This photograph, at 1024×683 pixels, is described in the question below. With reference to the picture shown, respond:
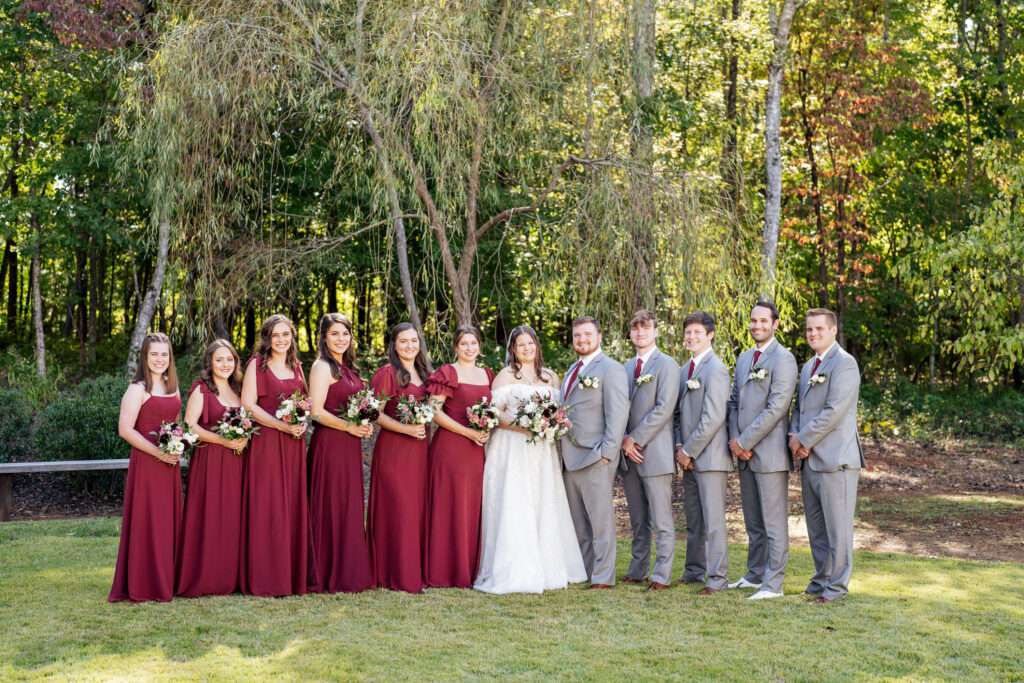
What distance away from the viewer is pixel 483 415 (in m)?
6.39

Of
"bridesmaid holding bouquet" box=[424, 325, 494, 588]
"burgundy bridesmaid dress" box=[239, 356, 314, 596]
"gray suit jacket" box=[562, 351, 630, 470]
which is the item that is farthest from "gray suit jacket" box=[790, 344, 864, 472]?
"burgundy bridesmaid dress" box=[239, 356, 314, 596]

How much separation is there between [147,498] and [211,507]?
0.41 metres

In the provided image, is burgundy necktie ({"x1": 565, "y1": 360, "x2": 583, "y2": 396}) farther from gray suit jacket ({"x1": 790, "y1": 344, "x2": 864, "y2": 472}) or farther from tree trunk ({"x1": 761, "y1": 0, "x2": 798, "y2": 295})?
tree trunk ({"x1": 761, "y1": 0, "x2": 798, "y2": 295})

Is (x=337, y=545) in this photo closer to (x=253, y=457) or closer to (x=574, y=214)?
(x=253, y=457)

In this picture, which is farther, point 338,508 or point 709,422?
point 338,508

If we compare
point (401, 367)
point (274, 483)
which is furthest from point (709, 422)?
point (274, 483)

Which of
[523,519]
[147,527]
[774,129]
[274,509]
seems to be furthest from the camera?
[774,129]

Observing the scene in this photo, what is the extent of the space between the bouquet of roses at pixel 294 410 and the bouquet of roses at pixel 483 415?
1.12 meters

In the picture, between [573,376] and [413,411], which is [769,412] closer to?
[573,376]

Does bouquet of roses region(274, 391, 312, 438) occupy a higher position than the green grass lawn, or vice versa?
bouquet of roses region(274, 391, 312, 438)

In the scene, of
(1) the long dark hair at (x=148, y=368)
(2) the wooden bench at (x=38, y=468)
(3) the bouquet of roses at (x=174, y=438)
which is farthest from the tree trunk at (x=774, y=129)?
(3) the bouquet of roses at (x=174, y=438)

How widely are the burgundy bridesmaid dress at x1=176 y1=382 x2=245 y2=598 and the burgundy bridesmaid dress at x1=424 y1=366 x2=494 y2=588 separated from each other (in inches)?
53.0

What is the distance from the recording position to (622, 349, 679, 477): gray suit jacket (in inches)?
252

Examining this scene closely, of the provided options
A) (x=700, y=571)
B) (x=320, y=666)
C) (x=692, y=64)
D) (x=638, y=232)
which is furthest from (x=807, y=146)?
(x=320, y=666)
